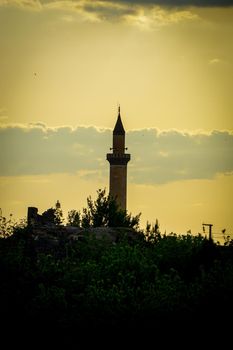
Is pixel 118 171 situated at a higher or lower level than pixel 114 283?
higher

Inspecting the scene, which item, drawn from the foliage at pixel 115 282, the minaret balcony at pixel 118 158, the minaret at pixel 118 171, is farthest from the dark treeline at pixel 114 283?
the minaret balcony at pixel 118 158

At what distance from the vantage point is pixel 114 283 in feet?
259

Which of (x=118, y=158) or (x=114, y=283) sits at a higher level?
(x=118, y=158)

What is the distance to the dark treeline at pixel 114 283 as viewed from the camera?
70.5 meters

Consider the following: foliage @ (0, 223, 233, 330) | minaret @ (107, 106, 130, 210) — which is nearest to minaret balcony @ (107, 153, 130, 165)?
minaret @ (107, 106, 130, 210)

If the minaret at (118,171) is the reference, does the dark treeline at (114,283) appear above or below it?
below

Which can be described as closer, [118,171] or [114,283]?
[114,283]

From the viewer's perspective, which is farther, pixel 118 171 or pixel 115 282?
pixel 118 171

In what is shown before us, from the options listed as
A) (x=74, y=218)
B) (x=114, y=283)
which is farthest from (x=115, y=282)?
(x=74, y=218)

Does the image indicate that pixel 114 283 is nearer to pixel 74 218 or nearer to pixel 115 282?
pixel 115 282

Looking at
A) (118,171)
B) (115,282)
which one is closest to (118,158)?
(118,171)

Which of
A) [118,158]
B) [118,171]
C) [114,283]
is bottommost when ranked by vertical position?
[114,283]

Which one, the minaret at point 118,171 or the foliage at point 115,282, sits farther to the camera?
the minaret at point 118,171

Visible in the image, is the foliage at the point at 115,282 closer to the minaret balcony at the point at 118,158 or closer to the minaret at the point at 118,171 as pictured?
the minaret at the point at 118,171
